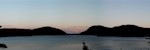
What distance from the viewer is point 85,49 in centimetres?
1592
